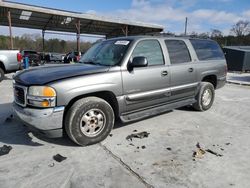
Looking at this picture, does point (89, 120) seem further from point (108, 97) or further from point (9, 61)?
point (9, 61)

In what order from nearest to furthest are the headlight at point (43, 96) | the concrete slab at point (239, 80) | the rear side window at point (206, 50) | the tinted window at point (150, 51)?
the headlight at point (43, 96) → the tinted window at point (150, 51) → the rear side window at point (206, 50) → the concrete slab at point (239, 80)

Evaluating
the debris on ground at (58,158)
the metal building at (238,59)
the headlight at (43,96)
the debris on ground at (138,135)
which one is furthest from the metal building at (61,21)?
the debris on ground at (58,158)

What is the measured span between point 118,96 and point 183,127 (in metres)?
1.63

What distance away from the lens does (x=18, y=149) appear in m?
3.59

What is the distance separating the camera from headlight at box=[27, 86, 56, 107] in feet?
10.6

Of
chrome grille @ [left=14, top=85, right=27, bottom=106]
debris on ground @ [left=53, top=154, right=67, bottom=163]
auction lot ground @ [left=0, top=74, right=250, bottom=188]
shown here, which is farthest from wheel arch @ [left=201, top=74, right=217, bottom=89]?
chrome grille @ [left=14, top=85, right=27, bottom=106]

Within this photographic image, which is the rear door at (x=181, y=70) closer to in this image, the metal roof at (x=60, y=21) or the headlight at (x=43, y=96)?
the headlight at (x=43, y=96)

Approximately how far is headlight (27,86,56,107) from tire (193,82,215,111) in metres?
3.60

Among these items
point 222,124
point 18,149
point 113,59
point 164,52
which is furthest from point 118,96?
point 222,124

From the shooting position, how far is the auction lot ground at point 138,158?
2.77 meters

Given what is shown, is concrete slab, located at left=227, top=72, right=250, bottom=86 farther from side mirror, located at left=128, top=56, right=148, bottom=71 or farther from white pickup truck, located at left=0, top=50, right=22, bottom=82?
white pickup truck, located at left=0, top=50, right=22, bottom=82

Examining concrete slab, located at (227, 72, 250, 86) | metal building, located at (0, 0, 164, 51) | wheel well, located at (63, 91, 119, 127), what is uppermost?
A: metal building, located at (0, 0, 164, 51)

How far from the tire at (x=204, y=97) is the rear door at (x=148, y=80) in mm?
1276

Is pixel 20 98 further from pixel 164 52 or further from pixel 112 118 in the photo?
pixel 164 52
